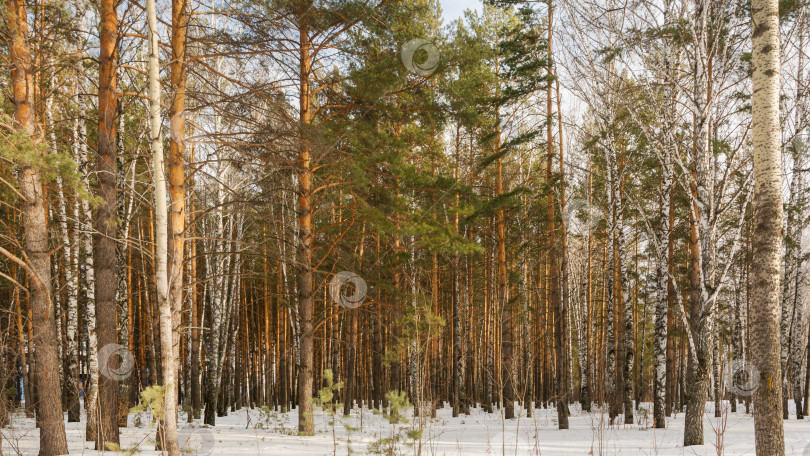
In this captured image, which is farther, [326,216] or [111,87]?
[326,216]

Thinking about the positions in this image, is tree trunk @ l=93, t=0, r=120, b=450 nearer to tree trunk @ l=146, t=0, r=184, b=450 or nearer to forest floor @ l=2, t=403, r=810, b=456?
forest floor @ l=2, t=403, r=810, b=456

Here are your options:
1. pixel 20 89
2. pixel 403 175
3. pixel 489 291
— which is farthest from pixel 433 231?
pixel 489 291

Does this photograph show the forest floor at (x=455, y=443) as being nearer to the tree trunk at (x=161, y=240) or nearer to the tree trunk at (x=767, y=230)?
the tree trunk at (x=161, y=240)

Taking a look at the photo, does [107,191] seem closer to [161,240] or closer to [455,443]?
[161,240]

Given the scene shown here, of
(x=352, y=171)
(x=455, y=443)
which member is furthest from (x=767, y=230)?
(x=455, y=443)

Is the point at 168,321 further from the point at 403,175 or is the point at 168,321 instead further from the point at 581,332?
the point at 581,332

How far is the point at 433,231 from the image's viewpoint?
947 centimetres

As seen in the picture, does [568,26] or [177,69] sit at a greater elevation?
[568,26]

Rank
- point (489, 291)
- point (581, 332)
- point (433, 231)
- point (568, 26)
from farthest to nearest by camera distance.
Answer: point (489, 291) < point (581, 332) < point (568, 26) < point (433, 231)

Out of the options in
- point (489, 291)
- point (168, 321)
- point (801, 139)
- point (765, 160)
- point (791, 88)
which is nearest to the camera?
point (765, 160)

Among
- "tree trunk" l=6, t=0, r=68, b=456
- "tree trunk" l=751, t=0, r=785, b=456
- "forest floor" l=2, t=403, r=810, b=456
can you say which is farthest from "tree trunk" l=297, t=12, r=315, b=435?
"tree trunk" l=751, t=0, r=785, b=456

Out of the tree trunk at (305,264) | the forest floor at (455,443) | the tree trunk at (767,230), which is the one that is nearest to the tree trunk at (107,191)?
the forest floor at (455,443)

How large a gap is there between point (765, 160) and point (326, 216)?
15989 millimetres

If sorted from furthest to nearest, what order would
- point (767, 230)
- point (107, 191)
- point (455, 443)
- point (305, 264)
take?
point (305, 264) → point (455, 443) → point (107, 191) → point (767, 230)
